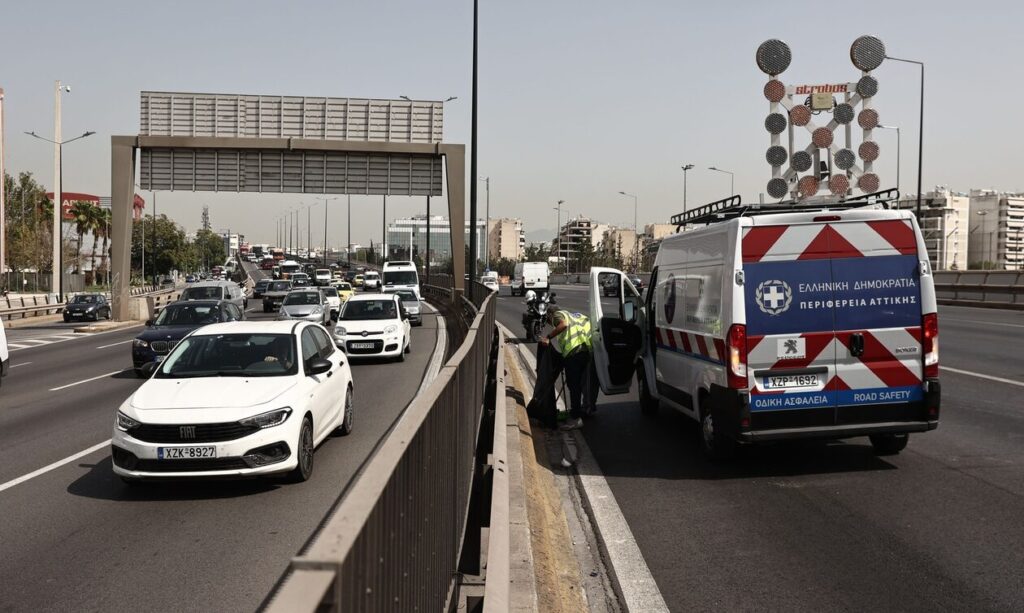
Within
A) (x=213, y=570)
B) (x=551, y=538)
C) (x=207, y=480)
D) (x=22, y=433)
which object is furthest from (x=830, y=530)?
(x=22, y=433)

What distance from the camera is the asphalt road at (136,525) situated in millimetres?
5449

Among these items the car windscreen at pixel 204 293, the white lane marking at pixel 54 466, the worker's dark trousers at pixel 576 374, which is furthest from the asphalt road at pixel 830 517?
the car windscreen at pixel 204 293

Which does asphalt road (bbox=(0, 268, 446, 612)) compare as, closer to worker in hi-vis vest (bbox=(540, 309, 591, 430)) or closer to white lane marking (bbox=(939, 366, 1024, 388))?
worker in hi-vis vest (bbox=(540, 309, 591, 430))

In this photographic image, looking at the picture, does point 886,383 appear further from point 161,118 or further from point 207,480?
point 161,118

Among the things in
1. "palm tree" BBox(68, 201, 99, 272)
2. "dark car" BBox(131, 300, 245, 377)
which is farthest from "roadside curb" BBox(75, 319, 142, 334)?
"palm tree" BBox(68, 201, 99, 272)

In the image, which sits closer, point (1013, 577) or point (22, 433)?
point (1013, 577)

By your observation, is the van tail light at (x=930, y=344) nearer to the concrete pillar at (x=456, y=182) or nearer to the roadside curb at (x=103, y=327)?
the concrete pillar at (x=456, y=182)

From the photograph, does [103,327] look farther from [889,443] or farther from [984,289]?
[984,289]

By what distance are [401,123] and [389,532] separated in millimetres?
36079

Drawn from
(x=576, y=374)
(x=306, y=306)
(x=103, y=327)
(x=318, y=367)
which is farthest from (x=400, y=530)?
(x=103, y=327)

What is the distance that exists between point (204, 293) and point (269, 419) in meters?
22.4

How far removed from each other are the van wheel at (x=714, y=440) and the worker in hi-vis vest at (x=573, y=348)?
2427 mm

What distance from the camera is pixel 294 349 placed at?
9484 mm

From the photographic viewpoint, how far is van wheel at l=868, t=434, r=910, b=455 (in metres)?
8.83
